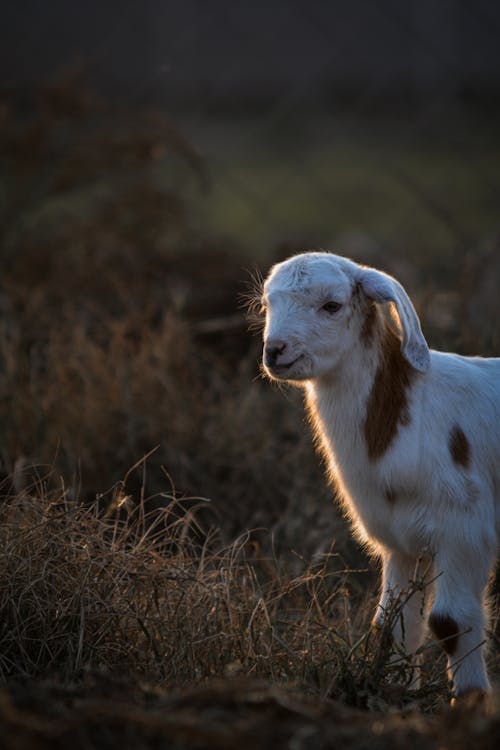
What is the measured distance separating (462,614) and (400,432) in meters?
0.59

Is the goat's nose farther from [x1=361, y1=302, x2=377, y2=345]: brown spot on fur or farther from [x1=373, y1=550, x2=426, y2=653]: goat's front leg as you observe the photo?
[x1=373, y1=550, x2=426, y2=653]: goat's front leg

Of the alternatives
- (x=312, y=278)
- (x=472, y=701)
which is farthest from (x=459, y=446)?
(x=472, y=701)

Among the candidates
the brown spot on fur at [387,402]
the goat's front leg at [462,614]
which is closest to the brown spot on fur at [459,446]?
the brown spot on fur at [387,402]

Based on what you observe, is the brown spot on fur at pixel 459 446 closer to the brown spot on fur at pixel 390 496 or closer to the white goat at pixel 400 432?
the white goat at pixel 400 432

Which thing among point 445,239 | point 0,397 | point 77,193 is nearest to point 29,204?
point 77,193

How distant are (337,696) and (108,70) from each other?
7999 millimetres

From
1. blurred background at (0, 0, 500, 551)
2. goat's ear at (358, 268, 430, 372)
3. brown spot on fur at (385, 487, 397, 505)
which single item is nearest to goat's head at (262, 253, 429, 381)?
goat's ear at (358, 268, 430, 372)

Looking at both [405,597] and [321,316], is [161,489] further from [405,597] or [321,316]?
[321,316]

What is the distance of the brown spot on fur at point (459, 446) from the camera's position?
10.7 ft

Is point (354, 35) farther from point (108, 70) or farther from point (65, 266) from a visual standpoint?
point (65, 266)

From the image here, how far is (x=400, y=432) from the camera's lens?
3.26 meters

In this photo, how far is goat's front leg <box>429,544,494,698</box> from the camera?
3.11 meters

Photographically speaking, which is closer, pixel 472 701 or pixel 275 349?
pixel 472 701

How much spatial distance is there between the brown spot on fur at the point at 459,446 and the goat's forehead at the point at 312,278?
1.85ft
